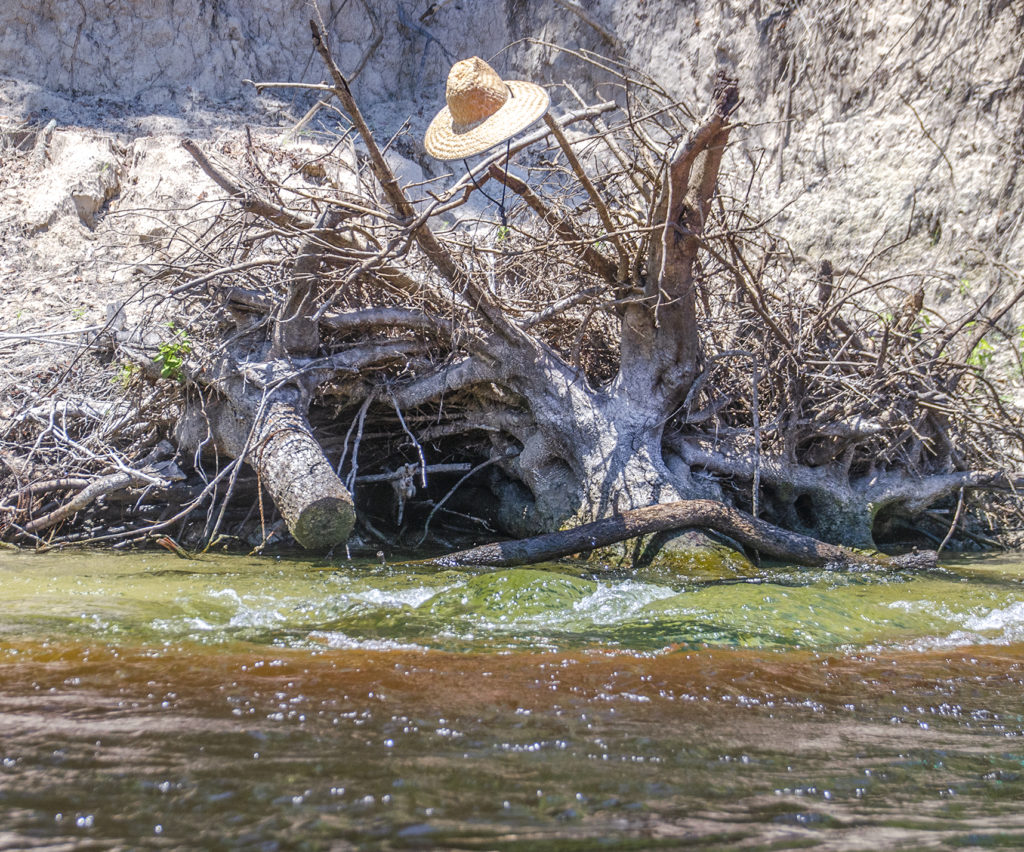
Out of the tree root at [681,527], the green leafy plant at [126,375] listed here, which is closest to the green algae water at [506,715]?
the tree root at [681,527]

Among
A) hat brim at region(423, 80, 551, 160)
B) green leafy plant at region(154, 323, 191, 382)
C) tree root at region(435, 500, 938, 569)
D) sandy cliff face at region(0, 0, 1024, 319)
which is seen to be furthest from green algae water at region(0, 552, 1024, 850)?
sandy cliff face at region(0, 0, 1024, 319)

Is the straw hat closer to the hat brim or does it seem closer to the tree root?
the hat brim

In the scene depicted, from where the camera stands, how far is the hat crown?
4.34m

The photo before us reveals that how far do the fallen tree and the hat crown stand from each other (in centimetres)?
33

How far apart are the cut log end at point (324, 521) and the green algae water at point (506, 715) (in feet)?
1.29

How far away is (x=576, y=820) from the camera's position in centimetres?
158

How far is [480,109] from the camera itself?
4387 millimetres

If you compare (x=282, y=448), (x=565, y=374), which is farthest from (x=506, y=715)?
(x=565, y=374)

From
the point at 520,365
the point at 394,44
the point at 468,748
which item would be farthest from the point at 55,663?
the point at 394,44

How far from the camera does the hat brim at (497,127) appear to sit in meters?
4.14

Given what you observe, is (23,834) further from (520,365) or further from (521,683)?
(520,365)

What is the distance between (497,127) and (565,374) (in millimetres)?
1894

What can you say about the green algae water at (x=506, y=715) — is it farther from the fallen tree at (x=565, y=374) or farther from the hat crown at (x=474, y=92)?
the hat crown at (x=474, y=92)

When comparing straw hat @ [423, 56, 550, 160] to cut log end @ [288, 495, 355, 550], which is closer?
straw hat @ [423, 56, 550, 160]
